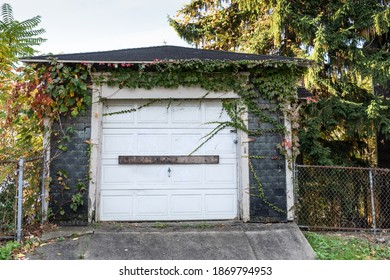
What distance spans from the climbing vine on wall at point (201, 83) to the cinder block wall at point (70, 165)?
15 centimetres

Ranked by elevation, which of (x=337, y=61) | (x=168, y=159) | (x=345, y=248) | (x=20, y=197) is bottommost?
(x=345, y=248)

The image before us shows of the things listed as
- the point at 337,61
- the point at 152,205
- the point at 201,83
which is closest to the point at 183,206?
A: the point at 152,205

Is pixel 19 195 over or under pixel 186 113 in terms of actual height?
under

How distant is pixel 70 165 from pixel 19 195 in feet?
3.30

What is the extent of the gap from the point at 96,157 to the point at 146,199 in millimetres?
1216

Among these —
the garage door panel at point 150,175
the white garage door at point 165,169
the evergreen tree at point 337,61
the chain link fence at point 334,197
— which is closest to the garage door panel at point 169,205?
the white garage door at point 165,169

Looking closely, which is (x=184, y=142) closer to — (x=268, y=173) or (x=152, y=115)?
(x=152, y=115)

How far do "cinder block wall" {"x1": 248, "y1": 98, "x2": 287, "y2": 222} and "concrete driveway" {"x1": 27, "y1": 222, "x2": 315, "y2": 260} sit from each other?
0.26 meters

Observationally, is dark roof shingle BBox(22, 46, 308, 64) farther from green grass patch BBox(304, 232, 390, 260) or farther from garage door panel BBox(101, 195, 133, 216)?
green grass patch BBox(304, 232, 390, 260)

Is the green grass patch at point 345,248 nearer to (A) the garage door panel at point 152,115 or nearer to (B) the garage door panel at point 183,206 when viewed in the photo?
(B) the garage door panel at point 183,206

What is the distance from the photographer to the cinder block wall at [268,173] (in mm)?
5434

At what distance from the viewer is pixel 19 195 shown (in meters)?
4.46

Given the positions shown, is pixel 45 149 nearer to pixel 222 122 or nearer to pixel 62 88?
pixel 62 88

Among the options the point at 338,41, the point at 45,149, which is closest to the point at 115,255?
the point at 45,149
